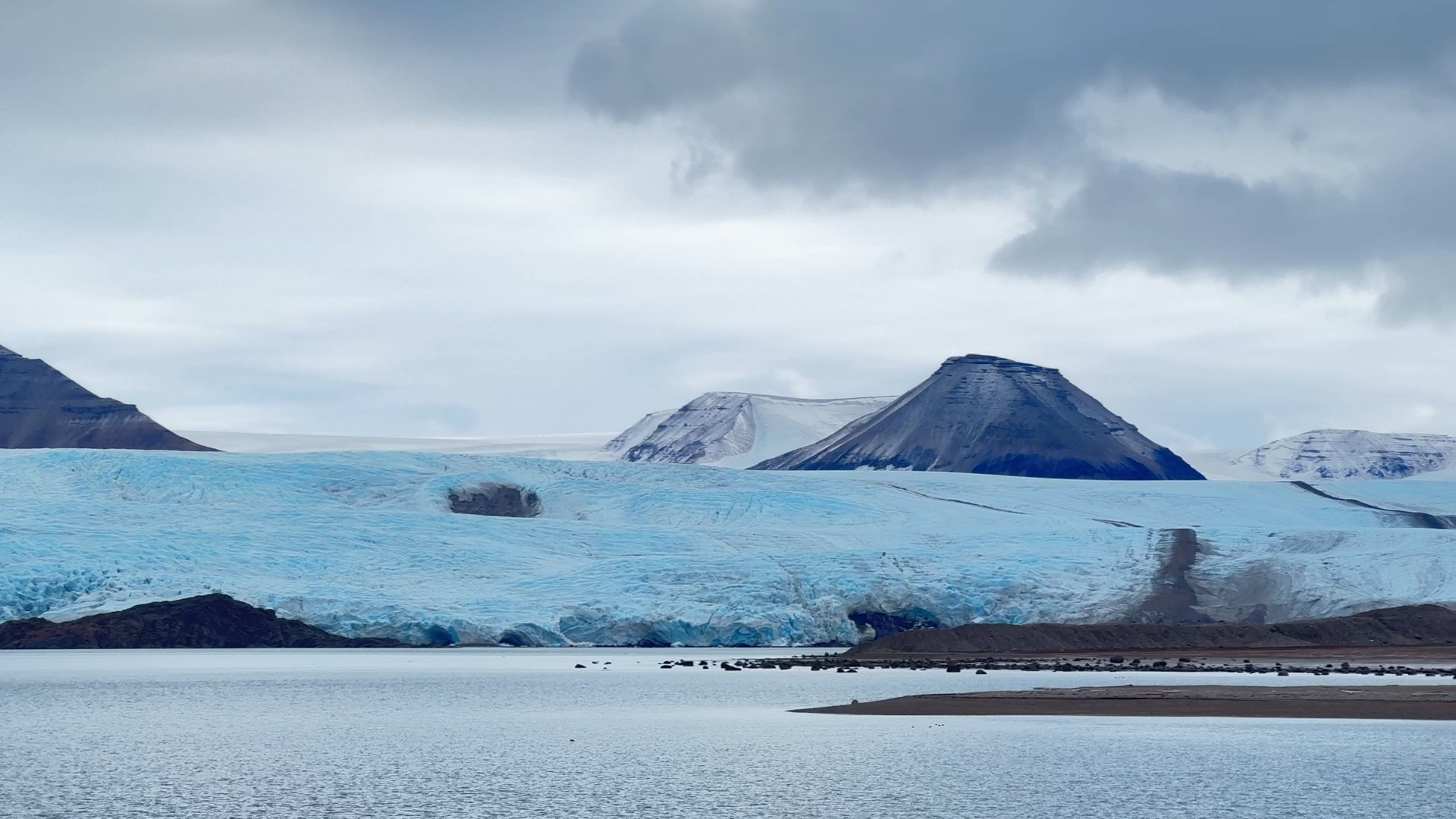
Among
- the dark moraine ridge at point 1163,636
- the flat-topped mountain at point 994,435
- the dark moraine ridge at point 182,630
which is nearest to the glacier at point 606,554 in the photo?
the dark moraine ridge at point 182,630

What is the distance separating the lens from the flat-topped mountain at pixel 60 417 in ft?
418

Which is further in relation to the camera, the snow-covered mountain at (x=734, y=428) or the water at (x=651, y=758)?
the snow-covered mountain at (x=734, y=428)

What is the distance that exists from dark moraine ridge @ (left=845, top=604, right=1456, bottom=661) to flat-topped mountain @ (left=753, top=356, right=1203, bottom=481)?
81873 millimetres

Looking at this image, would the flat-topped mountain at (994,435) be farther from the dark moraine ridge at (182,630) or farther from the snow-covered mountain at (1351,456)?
the dark moraine ridge at (182,630)

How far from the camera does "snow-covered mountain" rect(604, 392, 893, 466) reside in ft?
531

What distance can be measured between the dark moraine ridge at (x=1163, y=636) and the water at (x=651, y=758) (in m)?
17.2

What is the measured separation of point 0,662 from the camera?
51562 mm

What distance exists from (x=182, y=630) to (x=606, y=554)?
53.2 ft

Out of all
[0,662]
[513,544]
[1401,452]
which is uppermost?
[1401,452]

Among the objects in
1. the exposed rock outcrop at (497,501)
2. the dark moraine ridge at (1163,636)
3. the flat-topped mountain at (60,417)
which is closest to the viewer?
the dark moraine ridge at (1163,636)

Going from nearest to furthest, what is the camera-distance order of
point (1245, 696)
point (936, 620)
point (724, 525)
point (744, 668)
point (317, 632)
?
point (1245, 696) < point (744, 668) < point (317, 632) < point (936, 620) < point (724, 525)

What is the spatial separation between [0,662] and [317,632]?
1025 centimetres

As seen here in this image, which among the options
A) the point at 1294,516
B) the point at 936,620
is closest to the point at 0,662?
the point at 936,620

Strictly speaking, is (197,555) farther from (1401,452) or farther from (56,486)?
(1401,452)
